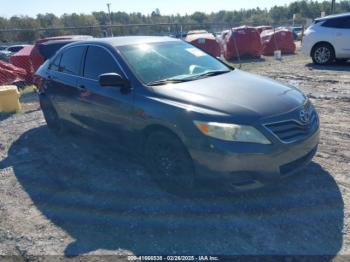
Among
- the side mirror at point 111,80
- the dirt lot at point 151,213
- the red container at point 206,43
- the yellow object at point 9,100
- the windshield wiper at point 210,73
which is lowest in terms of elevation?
the dirt lot at point 151,213

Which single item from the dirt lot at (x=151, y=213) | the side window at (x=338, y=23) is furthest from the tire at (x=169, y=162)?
the side window at (x=338, y=23)

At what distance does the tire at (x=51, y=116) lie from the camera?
6.24 meters

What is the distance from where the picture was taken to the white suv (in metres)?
12.0

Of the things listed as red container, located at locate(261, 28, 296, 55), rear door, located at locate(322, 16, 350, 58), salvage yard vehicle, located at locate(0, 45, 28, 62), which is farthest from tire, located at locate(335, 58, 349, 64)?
salvage yard vehicle, located at locate(0, 45, 28, 62)

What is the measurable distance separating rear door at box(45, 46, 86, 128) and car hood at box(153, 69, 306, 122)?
1768mm

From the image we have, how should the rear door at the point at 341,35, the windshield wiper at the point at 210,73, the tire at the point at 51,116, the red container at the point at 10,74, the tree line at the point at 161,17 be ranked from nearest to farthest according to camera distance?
1. the windshield wiper at the point at 210,73
2. the tire at the point at 51,116
3. the red container at the point at 10,74
4. the rear door at the point at 341,35
5. the tree line at the point at 161,17

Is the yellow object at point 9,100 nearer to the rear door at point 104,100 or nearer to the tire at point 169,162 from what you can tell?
the rear door at point 104,100

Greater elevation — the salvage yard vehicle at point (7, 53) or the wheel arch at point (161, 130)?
the wheel arch at point (161, 130)

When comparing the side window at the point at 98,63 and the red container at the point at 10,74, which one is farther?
the red container at the point at 10,74

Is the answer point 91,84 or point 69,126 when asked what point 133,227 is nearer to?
point 91,84

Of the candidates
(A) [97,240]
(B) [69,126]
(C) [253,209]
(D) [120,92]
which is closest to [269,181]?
(C) [253,209]

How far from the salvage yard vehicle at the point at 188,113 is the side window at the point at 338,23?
29.5 feet

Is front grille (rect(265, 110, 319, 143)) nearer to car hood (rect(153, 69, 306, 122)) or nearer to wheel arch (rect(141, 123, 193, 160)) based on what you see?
car hood (rect(153, 69, 306, 122))

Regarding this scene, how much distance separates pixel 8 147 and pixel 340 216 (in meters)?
5.35
